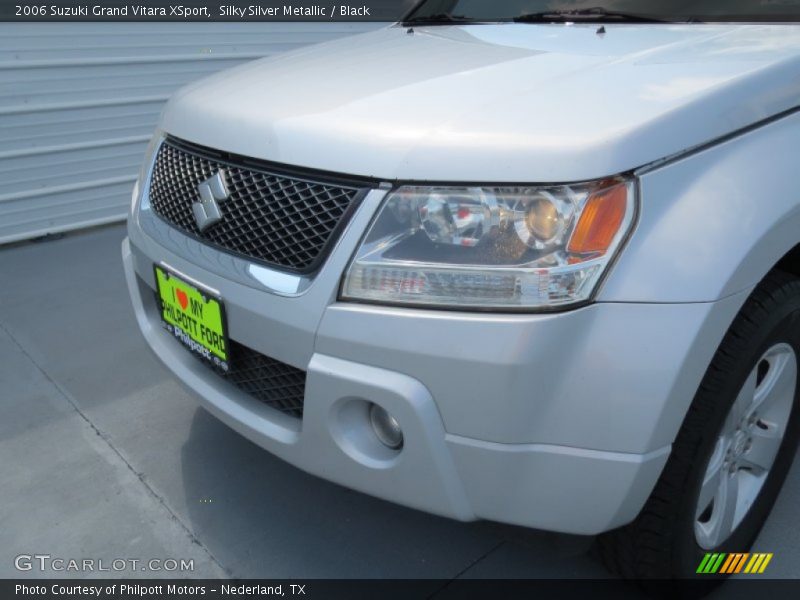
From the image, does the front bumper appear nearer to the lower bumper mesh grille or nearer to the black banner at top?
the lower bumper mesh grille

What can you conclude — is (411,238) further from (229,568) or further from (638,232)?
(229,568)

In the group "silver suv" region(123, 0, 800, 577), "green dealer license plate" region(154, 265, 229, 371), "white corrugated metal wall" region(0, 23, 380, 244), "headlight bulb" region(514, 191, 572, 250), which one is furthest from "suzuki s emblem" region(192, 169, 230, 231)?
"white corrugated metal wall" region(0, 23, 380, 244)

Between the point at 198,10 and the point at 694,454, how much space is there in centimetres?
452

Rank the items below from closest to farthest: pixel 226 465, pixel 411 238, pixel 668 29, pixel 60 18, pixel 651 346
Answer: pixel 651 346, pixel 411 238, pixel 668 29, pixel 226 465, pixel 60 18

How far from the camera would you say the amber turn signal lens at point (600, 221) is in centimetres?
134

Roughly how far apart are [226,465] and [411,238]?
48.3 inches

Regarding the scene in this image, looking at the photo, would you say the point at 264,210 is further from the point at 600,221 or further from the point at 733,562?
the point at 733,562

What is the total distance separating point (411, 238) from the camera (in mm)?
1433

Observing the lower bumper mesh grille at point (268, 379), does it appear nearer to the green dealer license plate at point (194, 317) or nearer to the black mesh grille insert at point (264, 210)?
the green dealer license plate at point (194, 317)

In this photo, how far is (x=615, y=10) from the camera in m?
2.19

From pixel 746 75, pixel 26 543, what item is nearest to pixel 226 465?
pixel 26 543

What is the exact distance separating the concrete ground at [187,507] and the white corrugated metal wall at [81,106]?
188cm

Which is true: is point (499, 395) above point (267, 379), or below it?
above

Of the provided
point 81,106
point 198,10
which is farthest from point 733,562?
point 198,10
